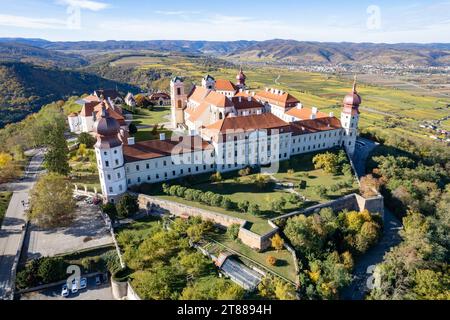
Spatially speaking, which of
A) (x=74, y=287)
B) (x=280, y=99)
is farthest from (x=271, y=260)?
(x=280, y=99)

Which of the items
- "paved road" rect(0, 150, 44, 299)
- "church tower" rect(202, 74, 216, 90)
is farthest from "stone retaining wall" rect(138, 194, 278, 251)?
"church tower" rect(202, 74, 216, 90)

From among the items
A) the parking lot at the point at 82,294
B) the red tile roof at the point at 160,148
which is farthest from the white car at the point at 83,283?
the red tile roof at the point at 160,148

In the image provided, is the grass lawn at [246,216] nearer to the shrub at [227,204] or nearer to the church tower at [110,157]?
the shrub at [227,204]

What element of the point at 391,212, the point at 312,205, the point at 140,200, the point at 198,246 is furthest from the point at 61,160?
the point at 391,212

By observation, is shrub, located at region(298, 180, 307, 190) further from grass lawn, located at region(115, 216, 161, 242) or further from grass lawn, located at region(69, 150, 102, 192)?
grass lawn, located at region(69, 150, 102, 192)

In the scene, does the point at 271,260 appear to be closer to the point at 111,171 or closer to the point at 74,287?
the point at 74,287
